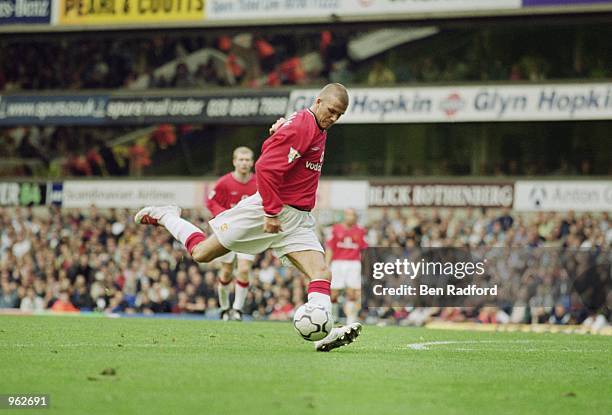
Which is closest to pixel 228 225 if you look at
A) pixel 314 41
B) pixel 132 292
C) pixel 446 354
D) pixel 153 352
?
pixel 153 352

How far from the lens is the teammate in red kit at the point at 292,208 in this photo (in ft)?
33.3

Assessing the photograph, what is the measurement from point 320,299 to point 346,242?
11840mm

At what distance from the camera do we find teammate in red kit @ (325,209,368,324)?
21953 mm

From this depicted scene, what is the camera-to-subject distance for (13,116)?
3522 cm

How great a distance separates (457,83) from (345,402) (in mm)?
24757

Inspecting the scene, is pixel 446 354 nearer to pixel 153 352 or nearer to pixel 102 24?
pixel 153 352

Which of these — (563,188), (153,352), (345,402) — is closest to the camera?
(345,402)

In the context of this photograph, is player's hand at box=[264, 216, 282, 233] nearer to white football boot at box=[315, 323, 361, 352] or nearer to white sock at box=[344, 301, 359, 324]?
white football boot at box=[315, 323, 361, 352]

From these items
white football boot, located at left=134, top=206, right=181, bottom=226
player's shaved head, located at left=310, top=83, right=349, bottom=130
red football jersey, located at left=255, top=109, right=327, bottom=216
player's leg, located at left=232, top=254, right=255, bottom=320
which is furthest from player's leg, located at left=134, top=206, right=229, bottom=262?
player's leg, located at left=232, top=254, right=255, bottom=320

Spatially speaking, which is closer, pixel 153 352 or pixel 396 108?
pixel 153 352

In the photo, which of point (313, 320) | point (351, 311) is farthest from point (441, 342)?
point (351, 311)

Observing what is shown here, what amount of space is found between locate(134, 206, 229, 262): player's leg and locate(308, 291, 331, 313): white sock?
3.39 ft

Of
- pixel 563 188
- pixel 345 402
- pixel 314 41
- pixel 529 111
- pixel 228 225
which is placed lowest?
pixel 345 402

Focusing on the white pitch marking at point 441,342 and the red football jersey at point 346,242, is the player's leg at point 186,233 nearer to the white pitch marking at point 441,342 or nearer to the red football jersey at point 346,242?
the white pitch marking at point 441,342
